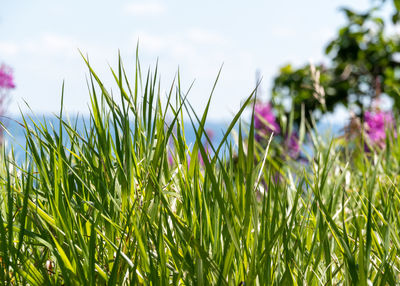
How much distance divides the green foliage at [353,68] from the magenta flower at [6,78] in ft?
7.73

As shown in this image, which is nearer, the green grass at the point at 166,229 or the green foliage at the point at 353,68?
the green grass at the point at 166,229

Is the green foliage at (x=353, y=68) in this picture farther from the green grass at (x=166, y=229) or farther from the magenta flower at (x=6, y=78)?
the green grass at (x=166, y=229)

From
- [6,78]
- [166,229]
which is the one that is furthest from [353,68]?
[166,229]

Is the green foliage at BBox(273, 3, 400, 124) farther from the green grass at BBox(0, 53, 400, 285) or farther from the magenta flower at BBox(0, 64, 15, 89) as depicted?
the green grass at BBox(0, 53, 400, 285)

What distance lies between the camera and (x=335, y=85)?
5.36 meters

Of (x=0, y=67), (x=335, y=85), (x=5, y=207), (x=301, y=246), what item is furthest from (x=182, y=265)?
(x=335, y=85)

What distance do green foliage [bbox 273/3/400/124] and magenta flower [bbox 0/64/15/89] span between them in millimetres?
2355

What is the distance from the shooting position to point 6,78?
10.5 feet

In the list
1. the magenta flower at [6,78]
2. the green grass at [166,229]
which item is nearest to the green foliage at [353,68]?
the magenta flower at [6,78]

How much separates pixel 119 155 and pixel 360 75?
493 cm

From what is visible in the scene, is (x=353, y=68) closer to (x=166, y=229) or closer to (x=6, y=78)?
(x=6, y=78)

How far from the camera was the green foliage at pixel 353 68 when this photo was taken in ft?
15.4

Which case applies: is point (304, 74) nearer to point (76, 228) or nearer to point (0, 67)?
point (0, 67)

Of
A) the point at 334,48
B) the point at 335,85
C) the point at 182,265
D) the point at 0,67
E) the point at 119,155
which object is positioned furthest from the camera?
the point at 335,85
